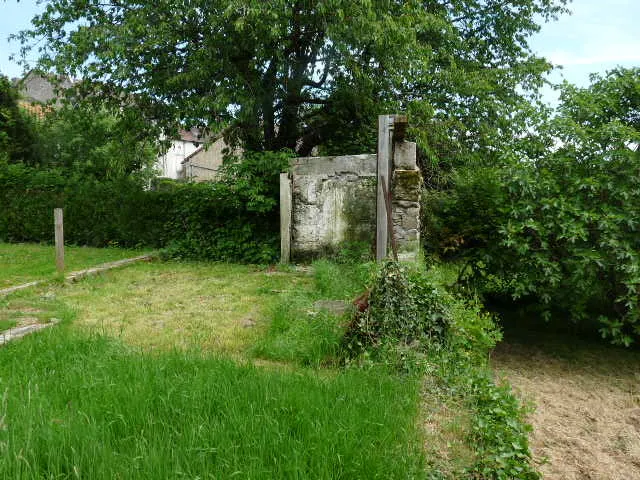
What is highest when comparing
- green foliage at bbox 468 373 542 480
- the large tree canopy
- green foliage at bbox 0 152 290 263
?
the large tree canopy

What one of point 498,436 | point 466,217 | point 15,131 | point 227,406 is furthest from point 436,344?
point 15,131

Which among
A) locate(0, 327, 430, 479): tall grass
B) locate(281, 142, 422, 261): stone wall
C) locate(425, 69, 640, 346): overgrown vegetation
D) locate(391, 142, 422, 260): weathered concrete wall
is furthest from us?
locate(281, 142, 422, 261): stone wall

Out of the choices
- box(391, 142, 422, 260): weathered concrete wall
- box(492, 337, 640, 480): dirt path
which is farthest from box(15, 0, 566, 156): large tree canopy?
box(492, 337, 640, 480): dirt path

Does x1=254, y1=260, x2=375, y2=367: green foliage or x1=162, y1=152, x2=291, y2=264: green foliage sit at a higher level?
x1=162, y1=152, x2=291, y2=264: green foliage

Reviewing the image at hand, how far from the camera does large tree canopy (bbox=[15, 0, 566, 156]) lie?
901 cm

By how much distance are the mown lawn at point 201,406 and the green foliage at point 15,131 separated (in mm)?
18421

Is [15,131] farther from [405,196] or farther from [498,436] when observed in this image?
[498,436]

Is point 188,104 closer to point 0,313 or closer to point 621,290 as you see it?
point 0,313

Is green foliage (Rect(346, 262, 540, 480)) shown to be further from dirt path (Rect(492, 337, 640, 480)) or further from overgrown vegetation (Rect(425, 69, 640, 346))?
overgrown vegetation (Rect(425, 69, 640, 346))

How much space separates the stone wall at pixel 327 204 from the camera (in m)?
9.00

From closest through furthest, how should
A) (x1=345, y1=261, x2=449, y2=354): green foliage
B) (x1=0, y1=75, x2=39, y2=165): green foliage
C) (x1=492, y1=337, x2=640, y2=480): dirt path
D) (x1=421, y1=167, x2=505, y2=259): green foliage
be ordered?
1. (x1=492, y1=337, x2=640, y2=480): dirt path
2. (x1=345, y1=261, x2=449, y2=354): green foliage
3. (x1=421, y1=167, x2=505, y2=259): green foliage
4. (x1=0, y1=75, x2=39, y2=165): green foliage

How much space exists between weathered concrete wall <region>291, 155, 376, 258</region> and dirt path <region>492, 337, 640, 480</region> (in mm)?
3453


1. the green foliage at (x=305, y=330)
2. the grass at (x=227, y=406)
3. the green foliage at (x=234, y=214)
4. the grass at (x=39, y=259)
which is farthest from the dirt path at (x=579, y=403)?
the grass at (x=39, y=259)

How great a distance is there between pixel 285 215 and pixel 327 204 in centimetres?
87
